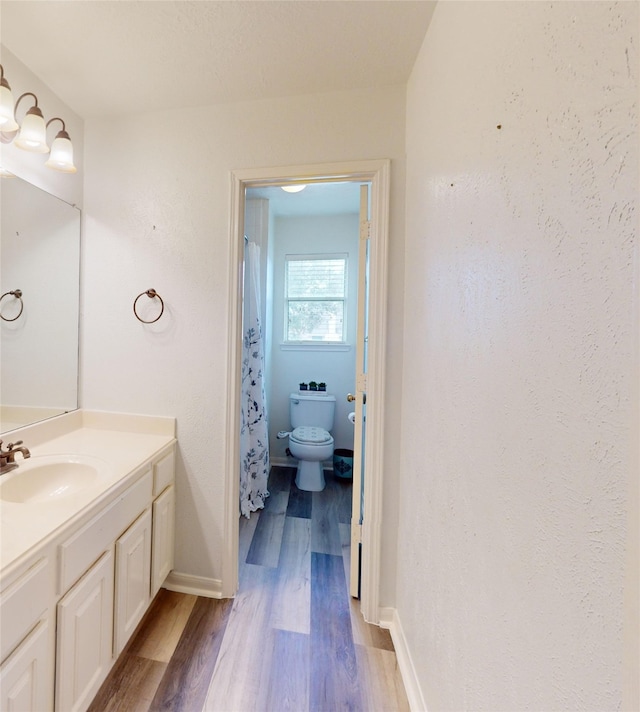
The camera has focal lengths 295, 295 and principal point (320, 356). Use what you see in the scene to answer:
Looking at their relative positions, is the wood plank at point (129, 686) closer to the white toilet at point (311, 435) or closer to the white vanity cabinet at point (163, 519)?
the white vanity cabinet at point (163, 519)

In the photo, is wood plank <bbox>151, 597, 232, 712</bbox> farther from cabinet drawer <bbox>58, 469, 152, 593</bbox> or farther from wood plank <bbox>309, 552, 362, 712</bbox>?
cabinet drawer <bbox>58, 469, 152, 593</bbox>

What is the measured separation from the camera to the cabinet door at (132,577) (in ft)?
3.54

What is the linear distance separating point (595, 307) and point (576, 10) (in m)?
0.44

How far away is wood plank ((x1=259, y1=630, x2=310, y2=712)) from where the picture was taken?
106 cm

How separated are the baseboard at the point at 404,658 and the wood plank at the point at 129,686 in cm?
92

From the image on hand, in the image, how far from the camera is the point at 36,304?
1359 mm

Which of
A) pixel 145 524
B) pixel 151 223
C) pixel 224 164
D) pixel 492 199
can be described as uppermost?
pixel 224 164

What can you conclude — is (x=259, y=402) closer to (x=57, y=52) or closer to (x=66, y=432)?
(x=66, y=432)

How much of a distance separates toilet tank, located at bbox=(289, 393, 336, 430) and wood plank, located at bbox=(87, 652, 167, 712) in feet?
6.11

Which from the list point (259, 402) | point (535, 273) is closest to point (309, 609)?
point (259, 402)

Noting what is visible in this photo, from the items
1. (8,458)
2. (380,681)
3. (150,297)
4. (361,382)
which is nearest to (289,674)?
(380,681)

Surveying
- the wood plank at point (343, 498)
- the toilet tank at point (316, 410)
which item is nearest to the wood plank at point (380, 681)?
the wood plank at point (343, 498)

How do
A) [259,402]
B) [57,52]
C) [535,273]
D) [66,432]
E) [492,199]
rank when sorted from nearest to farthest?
[535,273]
[492,199]
[57,52]
[66,432]
[259,402]

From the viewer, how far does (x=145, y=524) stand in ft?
4.09
